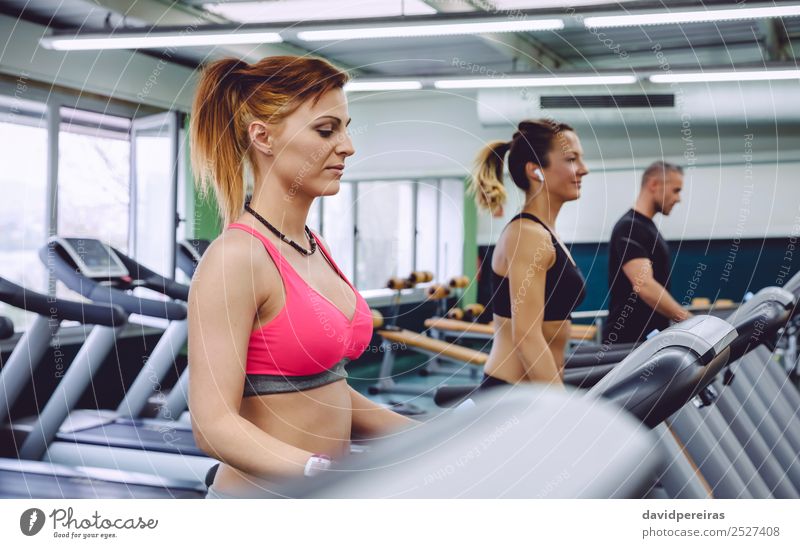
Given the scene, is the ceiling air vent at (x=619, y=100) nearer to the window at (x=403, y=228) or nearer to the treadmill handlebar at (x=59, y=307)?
the window at (x=403, y=228)

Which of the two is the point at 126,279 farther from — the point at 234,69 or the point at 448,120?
the point at 448,120

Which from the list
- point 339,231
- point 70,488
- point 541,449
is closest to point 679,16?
point 541,449

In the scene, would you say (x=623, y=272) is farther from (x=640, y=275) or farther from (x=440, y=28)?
(x=440, y=28)

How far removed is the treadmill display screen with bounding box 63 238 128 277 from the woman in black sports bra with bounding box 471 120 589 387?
2.11m

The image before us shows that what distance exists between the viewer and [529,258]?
1741 mm

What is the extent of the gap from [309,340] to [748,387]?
1.40 m

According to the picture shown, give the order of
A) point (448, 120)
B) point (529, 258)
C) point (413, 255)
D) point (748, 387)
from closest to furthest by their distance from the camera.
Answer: point (529, 258)
point (748, 387)
point (448, 120)
point (413, 255)

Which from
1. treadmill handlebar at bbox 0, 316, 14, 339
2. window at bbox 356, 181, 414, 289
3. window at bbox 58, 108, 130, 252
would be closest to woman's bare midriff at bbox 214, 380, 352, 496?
treadmill handlebar at bbox 0, 316, 14, 339

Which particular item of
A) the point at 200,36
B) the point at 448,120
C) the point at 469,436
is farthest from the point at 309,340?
the point at 448,120

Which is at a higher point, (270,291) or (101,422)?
(270,291)

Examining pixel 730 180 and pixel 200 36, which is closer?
pixel 200 36

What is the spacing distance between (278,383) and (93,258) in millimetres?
2820

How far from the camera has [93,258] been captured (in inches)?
140

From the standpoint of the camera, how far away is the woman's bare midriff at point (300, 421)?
1025 mm
